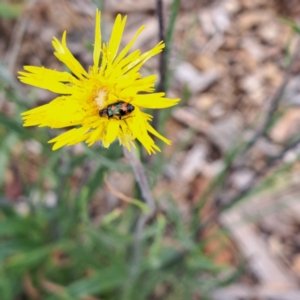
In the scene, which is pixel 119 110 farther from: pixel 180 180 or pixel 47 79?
pixel 180 180

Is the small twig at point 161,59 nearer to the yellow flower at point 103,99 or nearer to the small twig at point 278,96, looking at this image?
the yellow flower at point 103,99

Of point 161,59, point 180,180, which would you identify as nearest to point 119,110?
point 161,59

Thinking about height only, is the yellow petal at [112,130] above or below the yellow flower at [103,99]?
below

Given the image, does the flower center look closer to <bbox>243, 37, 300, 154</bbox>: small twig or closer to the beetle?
the beetle

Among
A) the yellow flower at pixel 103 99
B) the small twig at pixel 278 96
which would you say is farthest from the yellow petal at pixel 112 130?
the small twig at pixel 278 96

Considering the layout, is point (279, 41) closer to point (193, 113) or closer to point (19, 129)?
point (193, 113)

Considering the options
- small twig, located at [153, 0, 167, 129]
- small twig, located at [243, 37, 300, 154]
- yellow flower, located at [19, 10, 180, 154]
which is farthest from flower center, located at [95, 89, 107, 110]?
small twig, located at [243, 37, 300, 154]
